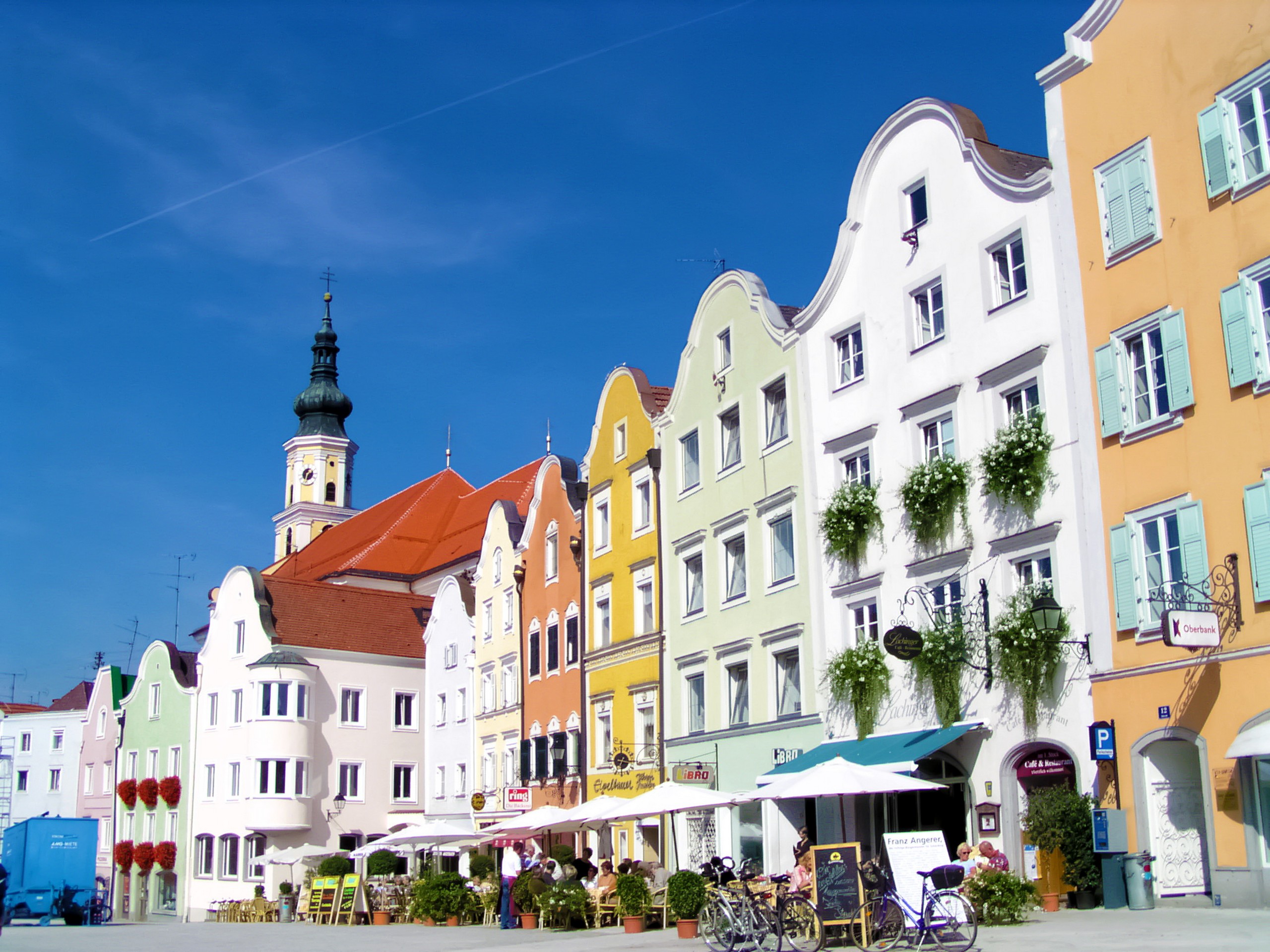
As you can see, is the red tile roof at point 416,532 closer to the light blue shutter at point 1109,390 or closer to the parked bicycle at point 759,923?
the light blue shutter at point 1109,390

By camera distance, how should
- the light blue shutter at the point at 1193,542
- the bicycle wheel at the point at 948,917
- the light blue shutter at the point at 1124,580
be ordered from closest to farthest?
the bicycle wheel at the point at 948,917
the light blue shutter at the point at 1193,542
the light blue shutter at the point at 1124,580

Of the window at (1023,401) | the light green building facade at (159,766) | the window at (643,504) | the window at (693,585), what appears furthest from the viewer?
the light green building facade at (159,766)

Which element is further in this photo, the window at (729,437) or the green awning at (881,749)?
the window at (729,437)

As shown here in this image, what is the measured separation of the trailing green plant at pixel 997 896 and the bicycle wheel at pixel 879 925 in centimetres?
180

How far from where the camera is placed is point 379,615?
6022 centimetres

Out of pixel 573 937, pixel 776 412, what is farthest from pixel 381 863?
pixel 776 412

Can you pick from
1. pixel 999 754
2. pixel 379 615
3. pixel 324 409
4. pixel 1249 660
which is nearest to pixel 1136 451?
pixel 1249 660

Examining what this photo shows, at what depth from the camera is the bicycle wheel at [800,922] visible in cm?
1828

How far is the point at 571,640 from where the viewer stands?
44.0 metres

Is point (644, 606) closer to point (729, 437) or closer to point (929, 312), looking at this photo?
point (729, 437)

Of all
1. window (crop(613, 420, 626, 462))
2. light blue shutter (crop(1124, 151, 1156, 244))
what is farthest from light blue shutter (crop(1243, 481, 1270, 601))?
window (crop(613, 420, 626, 462))

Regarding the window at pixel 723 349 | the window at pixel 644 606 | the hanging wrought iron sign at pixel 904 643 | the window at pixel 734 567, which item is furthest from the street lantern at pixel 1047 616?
the window at pixel 644 606

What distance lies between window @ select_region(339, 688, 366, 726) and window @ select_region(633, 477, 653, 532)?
21527mm

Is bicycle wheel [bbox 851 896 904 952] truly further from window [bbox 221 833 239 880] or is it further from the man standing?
window [bbox 221 833 239 880]
